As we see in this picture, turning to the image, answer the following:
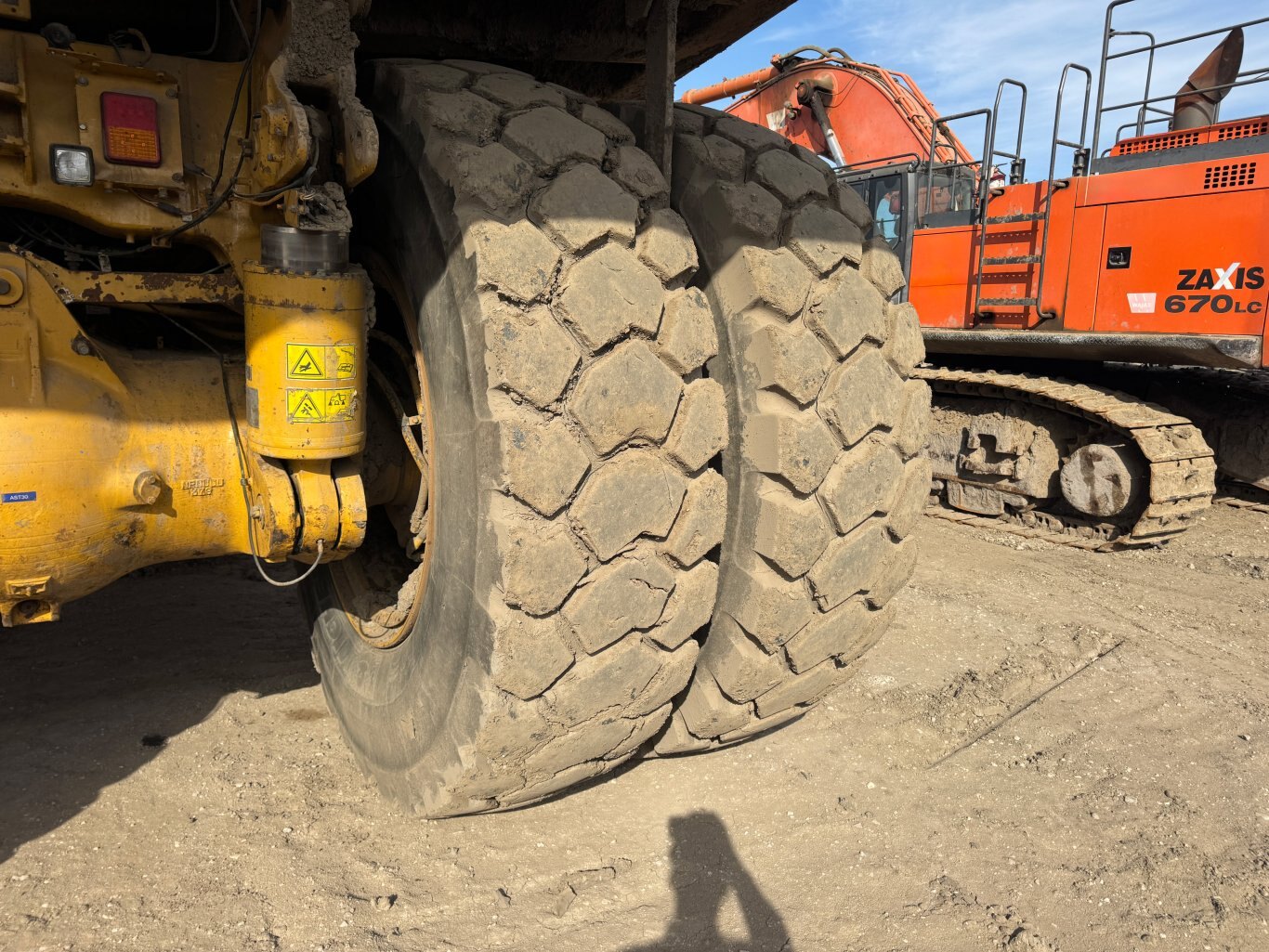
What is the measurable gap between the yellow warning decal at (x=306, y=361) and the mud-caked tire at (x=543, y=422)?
211 mm

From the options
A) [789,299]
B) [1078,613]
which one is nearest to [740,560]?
[789,299]

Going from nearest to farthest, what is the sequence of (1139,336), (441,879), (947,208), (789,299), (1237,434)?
(789,299) → (441,879) → (1139,336) → (1237,434) → (947,208)

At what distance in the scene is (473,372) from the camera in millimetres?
1732

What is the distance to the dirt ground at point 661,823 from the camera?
2.11m

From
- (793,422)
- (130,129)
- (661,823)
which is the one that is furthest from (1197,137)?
(130,129)

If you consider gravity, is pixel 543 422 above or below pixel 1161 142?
below

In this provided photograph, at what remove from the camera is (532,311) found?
1728mm

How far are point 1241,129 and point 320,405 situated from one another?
671 centimetres

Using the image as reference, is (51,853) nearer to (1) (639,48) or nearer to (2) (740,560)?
(2) (740,560)

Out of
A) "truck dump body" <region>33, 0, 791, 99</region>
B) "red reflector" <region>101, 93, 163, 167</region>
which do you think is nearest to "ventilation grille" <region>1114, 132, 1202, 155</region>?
"truck dump body" <region>33, 0, 791, 99</region>

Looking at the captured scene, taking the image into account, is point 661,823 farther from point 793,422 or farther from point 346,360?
point 346,360

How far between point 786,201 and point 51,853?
2.30m

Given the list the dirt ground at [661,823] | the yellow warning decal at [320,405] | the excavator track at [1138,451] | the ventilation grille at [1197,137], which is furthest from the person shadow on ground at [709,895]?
the ventilation grille at [1197,137]

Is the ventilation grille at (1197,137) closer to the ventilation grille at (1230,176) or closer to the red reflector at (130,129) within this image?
the ventilation grille at (1230,176)
